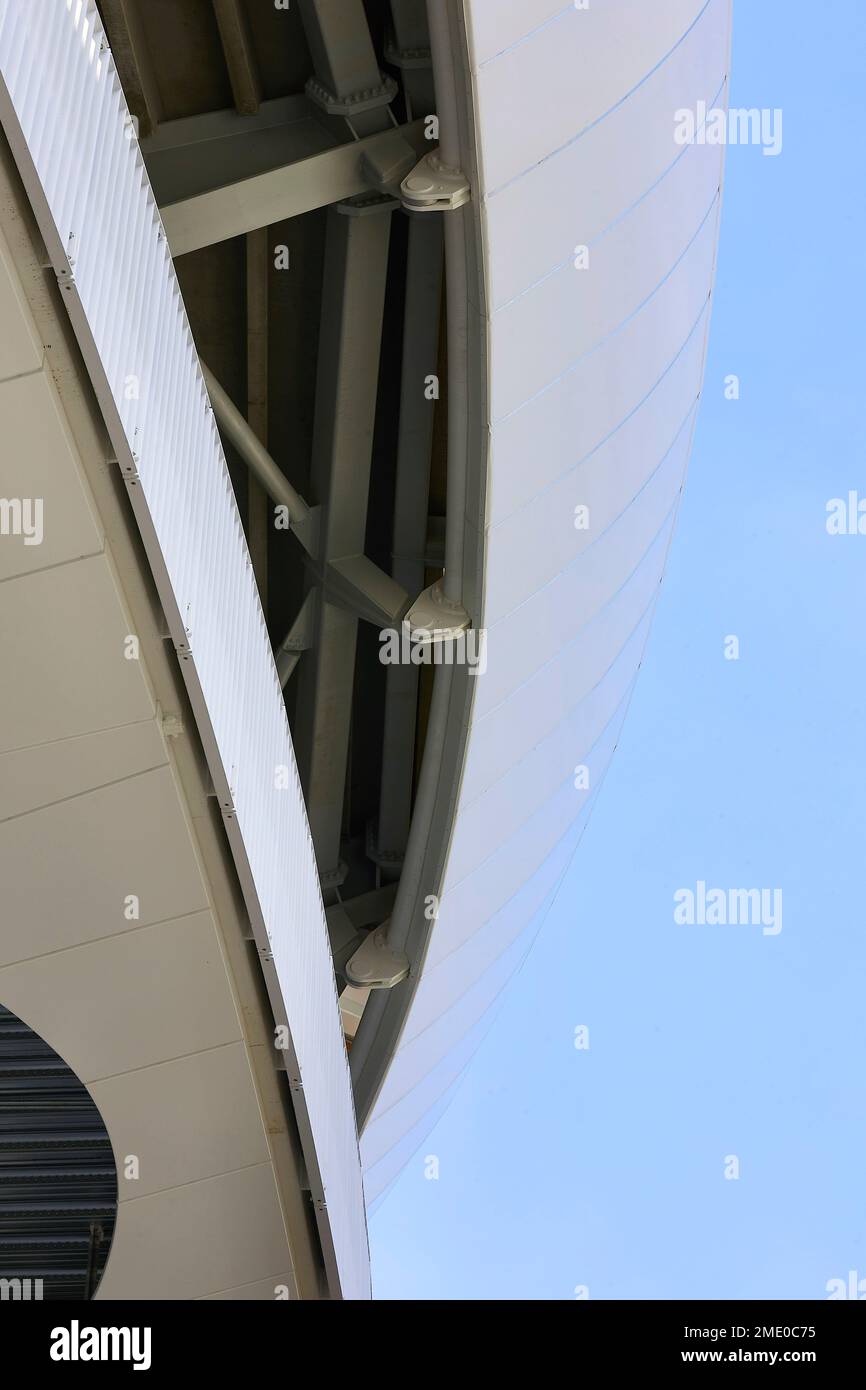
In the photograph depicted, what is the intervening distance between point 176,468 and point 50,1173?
12.6ft

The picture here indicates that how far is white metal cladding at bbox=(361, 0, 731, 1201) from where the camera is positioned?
578 cm

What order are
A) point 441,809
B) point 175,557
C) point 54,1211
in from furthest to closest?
point 441,809, point 54,1211, point 175,557

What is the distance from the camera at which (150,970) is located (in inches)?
232

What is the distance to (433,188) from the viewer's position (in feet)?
17.7

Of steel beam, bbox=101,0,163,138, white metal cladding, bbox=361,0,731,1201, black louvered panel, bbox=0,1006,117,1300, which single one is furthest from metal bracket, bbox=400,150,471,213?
black louvered panel, bbox=0,1006,117,1300

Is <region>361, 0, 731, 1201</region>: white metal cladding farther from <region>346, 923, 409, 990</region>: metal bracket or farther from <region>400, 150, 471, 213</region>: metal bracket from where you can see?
<region>346, 923, 409, 990</region>: metal bracket

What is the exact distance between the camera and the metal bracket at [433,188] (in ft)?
17.6

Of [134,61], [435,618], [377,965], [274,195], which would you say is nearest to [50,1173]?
[377,965]

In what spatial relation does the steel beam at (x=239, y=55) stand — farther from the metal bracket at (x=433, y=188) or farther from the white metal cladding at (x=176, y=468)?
the white metal cladding at (x=176, y=468)

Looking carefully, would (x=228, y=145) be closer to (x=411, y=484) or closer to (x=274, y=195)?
(x=274, y=195)

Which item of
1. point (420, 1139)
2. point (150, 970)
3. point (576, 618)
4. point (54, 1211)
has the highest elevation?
point (576, 618)
